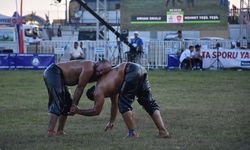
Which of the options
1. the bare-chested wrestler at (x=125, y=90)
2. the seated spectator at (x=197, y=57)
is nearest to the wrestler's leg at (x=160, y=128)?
the bare-chested wrestler at (x=125, y=90)

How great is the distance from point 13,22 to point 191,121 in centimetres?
2876

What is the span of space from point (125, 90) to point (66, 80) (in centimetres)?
102

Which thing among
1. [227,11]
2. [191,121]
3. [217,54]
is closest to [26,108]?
[191,121]

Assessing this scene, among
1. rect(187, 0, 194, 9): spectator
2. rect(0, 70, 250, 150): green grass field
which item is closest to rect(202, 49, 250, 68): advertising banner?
rect(0, 70, 250, 150): green grass field

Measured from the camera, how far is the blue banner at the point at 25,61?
32.1 m

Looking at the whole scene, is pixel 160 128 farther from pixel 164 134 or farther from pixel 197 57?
pixel 197 57

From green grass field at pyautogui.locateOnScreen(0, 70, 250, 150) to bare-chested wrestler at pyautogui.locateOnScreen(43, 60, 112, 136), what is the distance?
16.5 inches

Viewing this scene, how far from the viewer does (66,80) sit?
→ 988cm

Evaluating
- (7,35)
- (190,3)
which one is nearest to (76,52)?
(7,35)

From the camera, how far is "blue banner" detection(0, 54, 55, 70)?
105 feet

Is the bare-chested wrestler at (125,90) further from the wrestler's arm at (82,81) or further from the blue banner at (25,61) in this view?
the blue banner at (25,61)

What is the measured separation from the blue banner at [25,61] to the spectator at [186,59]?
21.3 ft

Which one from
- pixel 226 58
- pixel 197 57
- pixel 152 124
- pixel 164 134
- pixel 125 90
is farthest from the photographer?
pixel 226 58

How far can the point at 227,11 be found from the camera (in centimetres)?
4728
